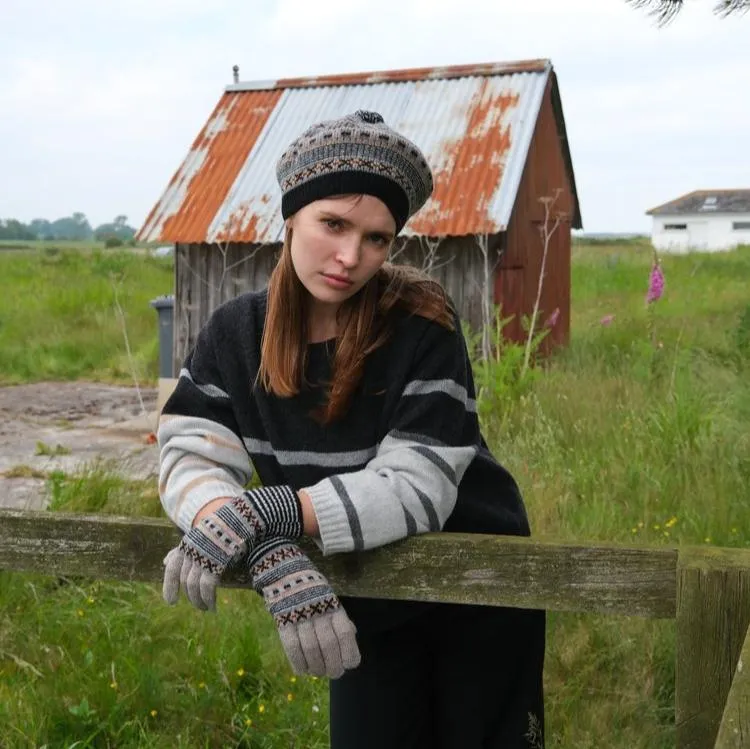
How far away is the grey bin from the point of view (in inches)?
397

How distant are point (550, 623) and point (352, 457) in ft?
5.08

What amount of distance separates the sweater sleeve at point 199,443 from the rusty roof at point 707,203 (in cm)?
6653

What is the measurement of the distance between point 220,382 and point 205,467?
0.18 m

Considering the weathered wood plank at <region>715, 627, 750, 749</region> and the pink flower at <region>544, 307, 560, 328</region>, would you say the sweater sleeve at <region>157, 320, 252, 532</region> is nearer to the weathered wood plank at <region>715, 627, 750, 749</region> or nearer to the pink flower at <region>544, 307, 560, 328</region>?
the weathered wood plank at <region>715, 627, 750, 749</region>

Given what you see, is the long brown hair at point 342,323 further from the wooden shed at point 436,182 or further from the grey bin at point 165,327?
the grey bin at point 165,327

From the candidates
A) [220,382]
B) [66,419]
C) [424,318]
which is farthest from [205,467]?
[66,419]

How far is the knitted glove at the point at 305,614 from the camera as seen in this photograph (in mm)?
1479

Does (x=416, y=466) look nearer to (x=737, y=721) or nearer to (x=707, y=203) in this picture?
(x=737, y=721)

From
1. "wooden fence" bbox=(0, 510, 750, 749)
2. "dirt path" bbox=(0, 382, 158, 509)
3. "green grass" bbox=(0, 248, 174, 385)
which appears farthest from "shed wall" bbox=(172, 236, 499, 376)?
"wooden fence" bbox=(0, 510, 750, 749)

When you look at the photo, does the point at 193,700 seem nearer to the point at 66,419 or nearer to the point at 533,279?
the point at 66,419

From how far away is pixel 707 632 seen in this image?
1.50 meters

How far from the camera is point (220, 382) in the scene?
1.85 m

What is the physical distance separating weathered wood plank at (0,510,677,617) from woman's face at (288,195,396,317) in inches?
18.2

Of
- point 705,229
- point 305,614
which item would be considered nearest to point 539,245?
point 305,614
